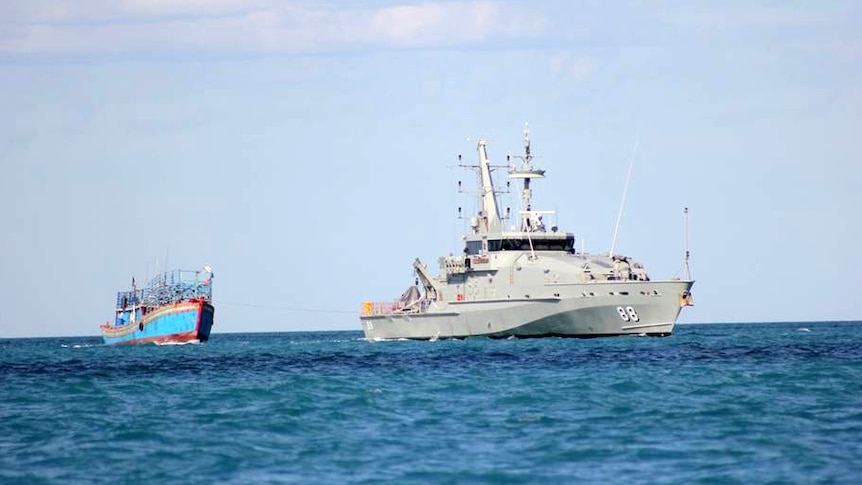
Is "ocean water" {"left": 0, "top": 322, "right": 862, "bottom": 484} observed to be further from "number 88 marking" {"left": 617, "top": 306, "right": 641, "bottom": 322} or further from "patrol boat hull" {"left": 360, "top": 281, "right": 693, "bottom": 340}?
"number 88 marking" {"left": 617, "top": 306, "right": 641, "bottom": 322}

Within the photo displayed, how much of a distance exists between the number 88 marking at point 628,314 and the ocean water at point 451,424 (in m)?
21.2

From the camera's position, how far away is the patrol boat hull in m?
79.0

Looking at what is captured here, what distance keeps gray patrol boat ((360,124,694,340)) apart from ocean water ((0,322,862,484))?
A: 20.9 metres

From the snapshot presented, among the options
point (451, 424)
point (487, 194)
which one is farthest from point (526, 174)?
point (451, 424)

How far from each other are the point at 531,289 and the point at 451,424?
47.4m

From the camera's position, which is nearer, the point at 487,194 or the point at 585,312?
the point at 585,312

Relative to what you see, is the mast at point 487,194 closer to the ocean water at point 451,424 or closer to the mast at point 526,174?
the mast at point 526,174

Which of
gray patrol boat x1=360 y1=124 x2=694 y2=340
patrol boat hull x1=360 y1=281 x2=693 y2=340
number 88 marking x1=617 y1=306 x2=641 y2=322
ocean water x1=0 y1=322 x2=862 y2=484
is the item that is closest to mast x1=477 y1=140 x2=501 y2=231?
gray patrol boat x1=360 y1=124 x2=694 y2=340

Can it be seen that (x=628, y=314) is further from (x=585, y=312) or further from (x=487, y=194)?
(x=487, y=194)

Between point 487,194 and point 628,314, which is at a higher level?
point 487,194

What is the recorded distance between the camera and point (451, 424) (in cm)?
3431

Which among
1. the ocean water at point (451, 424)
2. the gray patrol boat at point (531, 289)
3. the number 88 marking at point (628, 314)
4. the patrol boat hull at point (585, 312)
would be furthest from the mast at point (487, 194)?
the ocean water at point (451, 424)

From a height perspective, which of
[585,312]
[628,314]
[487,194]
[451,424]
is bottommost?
[451,424]

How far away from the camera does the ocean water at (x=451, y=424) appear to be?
89.0 feet
